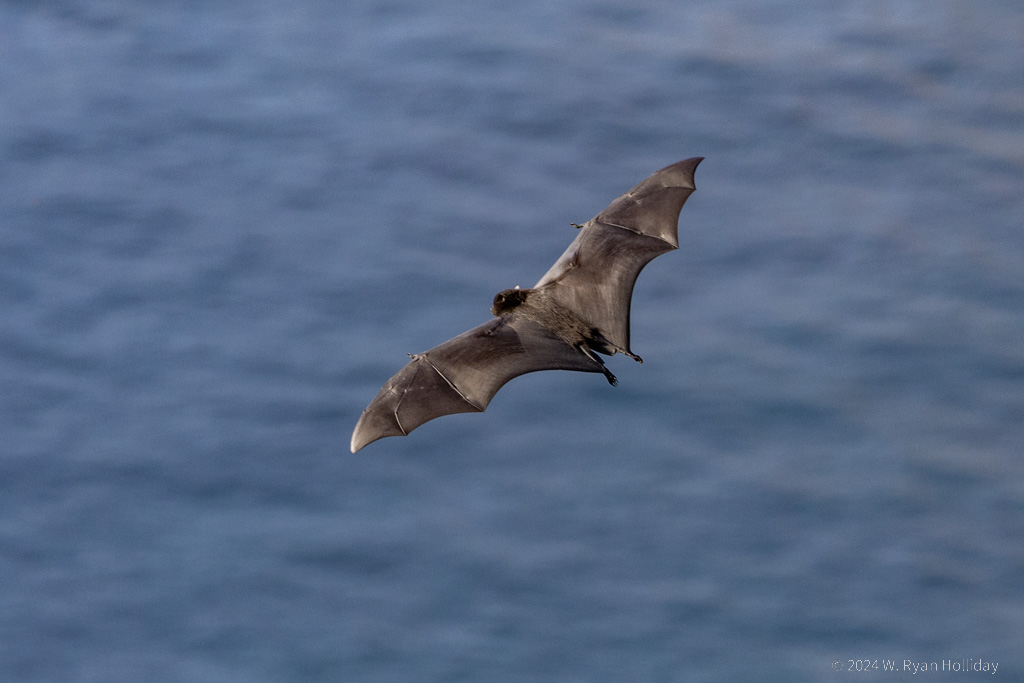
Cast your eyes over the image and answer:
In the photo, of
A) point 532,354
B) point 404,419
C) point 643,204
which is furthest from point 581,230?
point 404,419

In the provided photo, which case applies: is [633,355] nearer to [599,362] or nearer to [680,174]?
[599,362]

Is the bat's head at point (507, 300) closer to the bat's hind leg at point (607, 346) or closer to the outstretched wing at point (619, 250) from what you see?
the outstretched wing at point (619, 250)

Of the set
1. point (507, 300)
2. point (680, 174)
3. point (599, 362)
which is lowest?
point (599, 362)

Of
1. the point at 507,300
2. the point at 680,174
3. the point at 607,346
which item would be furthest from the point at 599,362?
the point at 680,174

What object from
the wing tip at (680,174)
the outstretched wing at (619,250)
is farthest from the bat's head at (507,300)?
the wing tip at (680,174)

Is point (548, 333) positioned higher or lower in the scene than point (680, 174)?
lower

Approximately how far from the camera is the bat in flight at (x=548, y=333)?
62.0 feet

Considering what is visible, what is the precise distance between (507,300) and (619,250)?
1.93 m

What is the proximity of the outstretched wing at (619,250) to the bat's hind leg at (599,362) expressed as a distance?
1.20 ft

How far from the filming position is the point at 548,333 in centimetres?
1892

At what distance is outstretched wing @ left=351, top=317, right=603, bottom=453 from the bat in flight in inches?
0.5

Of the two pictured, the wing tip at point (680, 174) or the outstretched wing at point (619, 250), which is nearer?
the outstretched wing at point (619, 250)

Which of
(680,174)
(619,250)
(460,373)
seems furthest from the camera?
(680,174)

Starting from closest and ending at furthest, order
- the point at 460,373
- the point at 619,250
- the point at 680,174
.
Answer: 1. the point at 460,373
2. the point at 619,250
3. the point at 680,174
